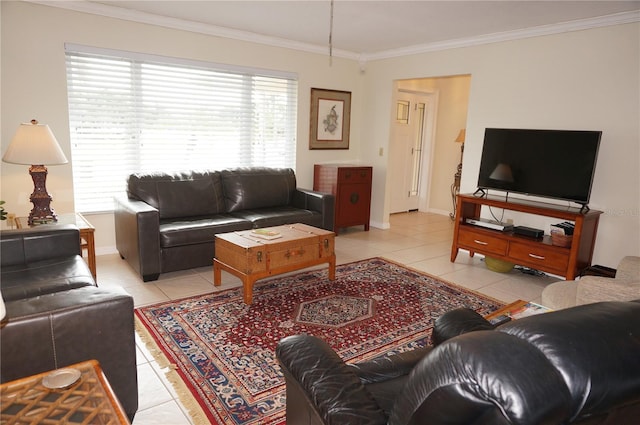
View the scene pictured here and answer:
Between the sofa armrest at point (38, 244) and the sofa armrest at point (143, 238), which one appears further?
the sofa armrest at point (143, 238)

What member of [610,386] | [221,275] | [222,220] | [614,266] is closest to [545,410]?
[610,386]

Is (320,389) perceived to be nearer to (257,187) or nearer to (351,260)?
(351,260)

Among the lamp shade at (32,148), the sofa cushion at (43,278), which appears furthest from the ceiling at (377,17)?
the sofa cushion at (43,278)

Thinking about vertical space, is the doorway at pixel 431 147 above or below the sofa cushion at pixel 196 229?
above

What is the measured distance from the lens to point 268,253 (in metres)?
3.29

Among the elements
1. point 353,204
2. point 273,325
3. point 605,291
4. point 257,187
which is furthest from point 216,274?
point 605,291

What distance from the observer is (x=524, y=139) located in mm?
4117

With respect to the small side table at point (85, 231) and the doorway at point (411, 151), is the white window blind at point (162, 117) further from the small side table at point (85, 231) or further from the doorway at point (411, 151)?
the doorway at point (411, 151)

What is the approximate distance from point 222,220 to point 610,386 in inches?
146

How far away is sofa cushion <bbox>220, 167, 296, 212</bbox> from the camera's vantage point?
4.66m

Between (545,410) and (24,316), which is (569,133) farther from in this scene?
(24,316)

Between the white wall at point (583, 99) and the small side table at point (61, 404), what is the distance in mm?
4192

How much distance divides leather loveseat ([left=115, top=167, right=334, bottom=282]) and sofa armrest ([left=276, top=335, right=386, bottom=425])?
8.06ft

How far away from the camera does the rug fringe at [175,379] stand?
2002mm
